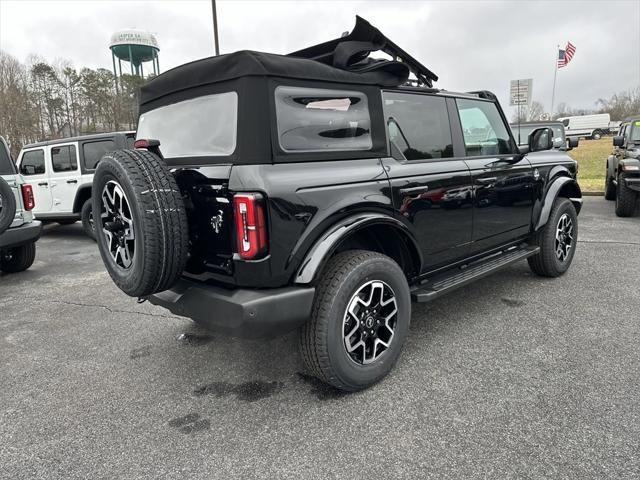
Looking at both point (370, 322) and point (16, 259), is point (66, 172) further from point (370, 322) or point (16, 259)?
point (370, 322)

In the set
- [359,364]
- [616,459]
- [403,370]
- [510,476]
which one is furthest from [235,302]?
[616,459]

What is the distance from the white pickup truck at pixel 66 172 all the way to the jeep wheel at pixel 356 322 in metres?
5.78

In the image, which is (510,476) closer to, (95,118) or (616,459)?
(616,459)

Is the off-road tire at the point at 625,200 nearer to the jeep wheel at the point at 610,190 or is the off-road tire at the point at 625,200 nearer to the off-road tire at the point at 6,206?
the jeep wheel at the point at 610,190

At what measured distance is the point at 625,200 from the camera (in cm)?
754

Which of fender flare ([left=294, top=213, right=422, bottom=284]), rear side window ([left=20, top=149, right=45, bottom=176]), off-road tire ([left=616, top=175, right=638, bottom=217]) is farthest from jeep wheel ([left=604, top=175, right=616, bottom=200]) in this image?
rear side window ([left=20, top=149, right=45, bottom=176])

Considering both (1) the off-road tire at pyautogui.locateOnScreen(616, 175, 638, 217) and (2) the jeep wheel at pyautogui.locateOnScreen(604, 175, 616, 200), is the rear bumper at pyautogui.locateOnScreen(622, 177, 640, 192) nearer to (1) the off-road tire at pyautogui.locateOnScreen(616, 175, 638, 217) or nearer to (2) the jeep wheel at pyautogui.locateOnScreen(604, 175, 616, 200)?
(1) the off-road tire at pyautogui.locateOnScreen(616, 175, 638, 217)

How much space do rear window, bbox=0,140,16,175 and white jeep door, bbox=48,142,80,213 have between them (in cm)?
237

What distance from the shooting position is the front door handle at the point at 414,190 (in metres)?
2.76

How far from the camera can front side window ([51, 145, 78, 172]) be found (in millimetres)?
7535

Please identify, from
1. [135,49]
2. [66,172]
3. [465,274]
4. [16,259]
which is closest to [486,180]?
[465,274]

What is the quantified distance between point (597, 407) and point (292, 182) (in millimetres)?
2007

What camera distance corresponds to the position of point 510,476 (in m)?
1.84

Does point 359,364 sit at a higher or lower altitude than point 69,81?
lower
